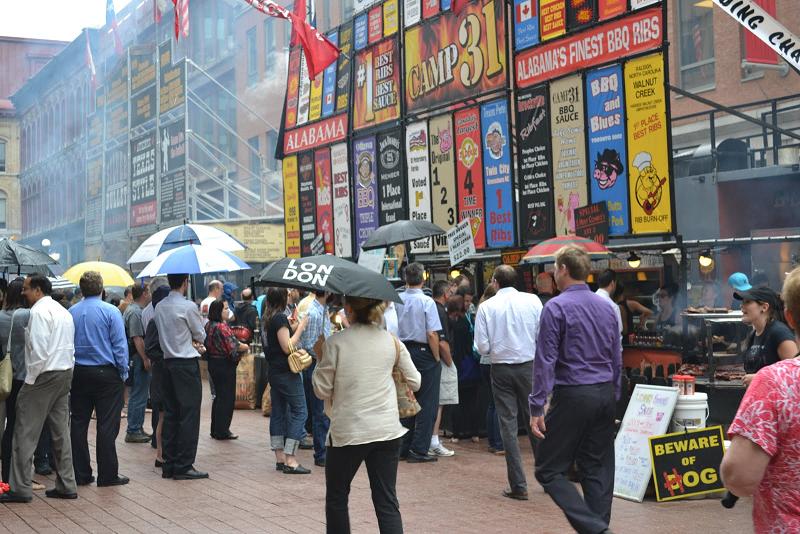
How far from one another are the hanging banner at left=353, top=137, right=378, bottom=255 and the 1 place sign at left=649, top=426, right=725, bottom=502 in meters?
9.56

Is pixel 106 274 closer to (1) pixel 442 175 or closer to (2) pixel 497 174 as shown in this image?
(1) pixel 442 175

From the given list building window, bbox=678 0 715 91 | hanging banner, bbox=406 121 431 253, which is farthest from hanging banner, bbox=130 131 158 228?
hanging banner, bbox=406 121 431 253

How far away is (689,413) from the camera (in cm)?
827

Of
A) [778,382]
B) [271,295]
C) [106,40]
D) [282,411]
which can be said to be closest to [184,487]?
[282,411]

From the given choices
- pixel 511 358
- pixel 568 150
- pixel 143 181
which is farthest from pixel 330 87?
pixel 143 181

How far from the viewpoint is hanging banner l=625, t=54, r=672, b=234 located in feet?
36.8

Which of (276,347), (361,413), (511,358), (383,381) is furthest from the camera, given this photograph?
(276,347)

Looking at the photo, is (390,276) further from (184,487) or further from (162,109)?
(162,109)

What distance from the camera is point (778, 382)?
121 inches

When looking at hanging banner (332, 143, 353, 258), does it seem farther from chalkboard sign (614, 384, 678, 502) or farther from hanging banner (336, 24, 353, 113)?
chalkboard sign (614, 384, 678, 502)

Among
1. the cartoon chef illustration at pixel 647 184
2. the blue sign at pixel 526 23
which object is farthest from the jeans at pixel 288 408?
the blue sign at pixel 526 23

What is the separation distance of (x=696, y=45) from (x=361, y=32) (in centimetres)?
983

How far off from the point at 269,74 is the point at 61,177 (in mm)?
19887

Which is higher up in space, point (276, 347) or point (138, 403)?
point (276, 347)
